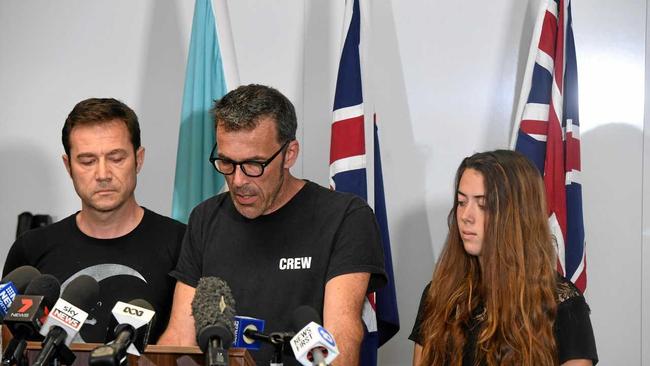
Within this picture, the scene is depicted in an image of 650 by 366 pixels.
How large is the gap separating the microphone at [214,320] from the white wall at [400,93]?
2611 millimetres

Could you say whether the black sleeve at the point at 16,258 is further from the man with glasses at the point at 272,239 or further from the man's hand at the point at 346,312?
the man's hand at the point at 346,312

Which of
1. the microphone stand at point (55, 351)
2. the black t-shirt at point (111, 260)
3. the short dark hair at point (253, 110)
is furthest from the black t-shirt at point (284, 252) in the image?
the microphone stand at point (55, 351)

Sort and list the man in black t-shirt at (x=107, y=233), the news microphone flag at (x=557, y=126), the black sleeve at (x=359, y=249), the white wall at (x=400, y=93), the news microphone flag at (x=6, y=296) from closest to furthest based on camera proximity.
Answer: the news microphone flag at (x=6, y=296), the black sleeve at (x=359, y=249), the man in black t-shirt at (x=107, y=233), the news microphone flag at (x=557, y=126), the white wall at (x=400, y=93)

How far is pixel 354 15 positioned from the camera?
4.36 meters

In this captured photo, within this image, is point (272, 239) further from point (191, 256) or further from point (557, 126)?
point (557, 126)

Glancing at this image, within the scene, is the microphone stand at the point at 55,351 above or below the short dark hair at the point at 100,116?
below

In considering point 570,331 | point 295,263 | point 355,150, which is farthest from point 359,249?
point 355,150

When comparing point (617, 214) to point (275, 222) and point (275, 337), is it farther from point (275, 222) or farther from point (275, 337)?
point (275, 337)

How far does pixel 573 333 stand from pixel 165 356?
1.34 metres

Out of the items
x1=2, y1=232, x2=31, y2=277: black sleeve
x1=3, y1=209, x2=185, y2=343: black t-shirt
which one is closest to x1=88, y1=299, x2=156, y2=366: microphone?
x1=3, y1=209, x2=185, y2=343: black t-shirt

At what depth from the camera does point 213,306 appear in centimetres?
209

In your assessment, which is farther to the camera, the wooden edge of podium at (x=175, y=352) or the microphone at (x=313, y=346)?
the wooden edge of podium at (x=175, y=352)

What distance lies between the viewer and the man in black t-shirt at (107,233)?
3256 mm

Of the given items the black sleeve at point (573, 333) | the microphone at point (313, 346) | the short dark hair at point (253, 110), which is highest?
the short dark hair at point (253, 110)
